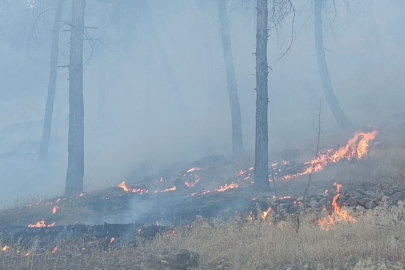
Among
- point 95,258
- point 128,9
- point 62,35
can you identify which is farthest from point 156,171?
point 62,35

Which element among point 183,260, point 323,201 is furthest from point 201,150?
point 183,260

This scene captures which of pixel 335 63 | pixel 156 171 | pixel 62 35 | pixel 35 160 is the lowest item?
pixel 156 171

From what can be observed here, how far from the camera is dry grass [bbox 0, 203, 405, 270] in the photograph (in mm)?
6270

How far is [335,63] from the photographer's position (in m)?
40.1

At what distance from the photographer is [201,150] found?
959 inches

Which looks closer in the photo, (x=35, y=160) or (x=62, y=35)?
(x=35, y=160)

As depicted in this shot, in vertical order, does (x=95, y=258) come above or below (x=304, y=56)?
below

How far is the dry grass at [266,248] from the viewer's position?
6.27m

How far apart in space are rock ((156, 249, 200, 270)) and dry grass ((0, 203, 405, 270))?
0.46ft

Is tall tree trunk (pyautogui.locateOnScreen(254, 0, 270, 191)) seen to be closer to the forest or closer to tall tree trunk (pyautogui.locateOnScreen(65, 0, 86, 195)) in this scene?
the forest

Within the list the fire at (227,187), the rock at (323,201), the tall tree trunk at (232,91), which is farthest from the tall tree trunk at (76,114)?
the rock at (323,201)

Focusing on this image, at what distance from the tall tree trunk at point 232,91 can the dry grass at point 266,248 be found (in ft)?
38.2

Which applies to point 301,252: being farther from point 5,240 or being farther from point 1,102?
point 1,102

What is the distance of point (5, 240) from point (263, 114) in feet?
23.1
